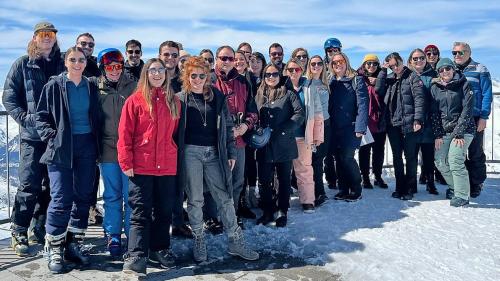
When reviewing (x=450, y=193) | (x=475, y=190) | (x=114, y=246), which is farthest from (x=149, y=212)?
(x=475, y=190)

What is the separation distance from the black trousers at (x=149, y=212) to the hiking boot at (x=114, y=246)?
427mm

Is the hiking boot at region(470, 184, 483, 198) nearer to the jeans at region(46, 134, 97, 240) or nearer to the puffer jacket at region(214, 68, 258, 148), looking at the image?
the puffer jacket at region(214, 68, 258, 148)

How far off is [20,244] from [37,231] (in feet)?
1.40

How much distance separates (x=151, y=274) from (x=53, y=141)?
1.69 m

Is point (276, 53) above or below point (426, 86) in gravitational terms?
above

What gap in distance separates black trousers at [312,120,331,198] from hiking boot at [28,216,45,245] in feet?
12.8

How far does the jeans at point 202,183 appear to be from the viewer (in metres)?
4.66

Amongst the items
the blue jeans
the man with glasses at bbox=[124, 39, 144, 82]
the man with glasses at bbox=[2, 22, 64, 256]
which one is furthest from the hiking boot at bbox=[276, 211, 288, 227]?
the man with glasses at bbox=[2, 22, 64, 256]

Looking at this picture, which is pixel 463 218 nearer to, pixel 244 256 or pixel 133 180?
pixel 244 256

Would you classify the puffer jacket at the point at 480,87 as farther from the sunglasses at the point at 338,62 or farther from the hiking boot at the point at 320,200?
the hiking boot at the point at 320,200

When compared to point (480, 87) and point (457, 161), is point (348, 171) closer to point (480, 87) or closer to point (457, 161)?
point (457, 161)

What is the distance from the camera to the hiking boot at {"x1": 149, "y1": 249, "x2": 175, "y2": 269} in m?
4.53

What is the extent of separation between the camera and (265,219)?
584 centimetres

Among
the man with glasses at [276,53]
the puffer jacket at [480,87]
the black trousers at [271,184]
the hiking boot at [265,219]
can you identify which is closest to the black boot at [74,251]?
the hiking boot at [265,219]
